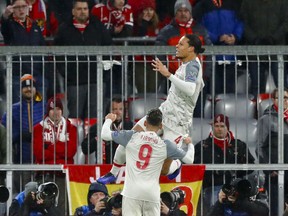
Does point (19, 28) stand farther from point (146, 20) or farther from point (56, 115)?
point (56, 115)

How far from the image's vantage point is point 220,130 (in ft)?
70.1

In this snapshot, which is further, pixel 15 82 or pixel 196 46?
pixel 15 82

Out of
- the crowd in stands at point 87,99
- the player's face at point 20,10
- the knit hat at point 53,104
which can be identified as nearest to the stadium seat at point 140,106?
the crowd in stands at point 87,99

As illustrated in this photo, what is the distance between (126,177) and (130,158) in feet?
0.83

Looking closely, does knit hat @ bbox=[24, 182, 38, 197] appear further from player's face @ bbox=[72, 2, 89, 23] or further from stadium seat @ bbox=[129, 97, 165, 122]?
player's face @ bbox=[72, 2, 89, 23]

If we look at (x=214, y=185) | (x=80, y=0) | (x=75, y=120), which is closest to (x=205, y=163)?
(x=214, y=185)

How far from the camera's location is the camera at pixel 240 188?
20656mm

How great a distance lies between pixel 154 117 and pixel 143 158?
62 centimetres

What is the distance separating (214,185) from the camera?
21594mm

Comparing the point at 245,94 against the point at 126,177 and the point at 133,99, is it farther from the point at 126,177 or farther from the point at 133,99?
the point at 126,177

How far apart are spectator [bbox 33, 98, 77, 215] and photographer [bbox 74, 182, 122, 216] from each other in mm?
519

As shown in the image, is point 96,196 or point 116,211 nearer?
point 116,211

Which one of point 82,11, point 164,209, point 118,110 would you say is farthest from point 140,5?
point 164,209

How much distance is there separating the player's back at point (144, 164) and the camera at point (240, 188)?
164 centimetres
